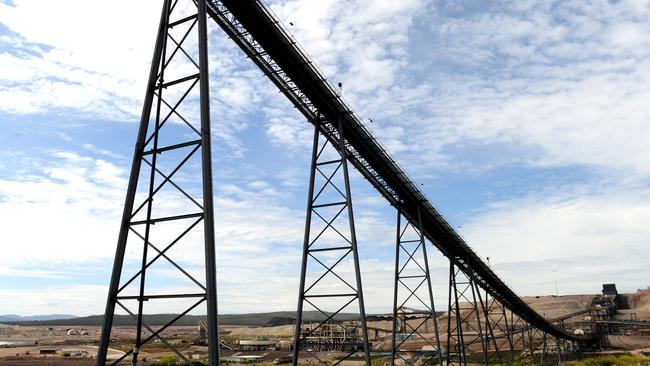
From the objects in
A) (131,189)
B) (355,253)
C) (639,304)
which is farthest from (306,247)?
(639,304)

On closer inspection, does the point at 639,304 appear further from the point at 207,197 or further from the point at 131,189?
the point at 131,189

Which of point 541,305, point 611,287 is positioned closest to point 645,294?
point 611,287

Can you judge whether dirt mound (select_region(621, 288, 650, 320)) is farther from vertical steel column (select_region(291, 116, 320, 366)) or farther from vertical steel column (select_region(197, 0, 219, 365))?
vertical steel column (select_region(197, 0, 219, 365))

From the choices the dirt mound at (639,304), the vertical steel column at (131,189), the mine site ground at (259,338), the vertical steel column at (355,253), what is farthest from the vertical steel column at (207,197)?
the dirt mound at (639,304)

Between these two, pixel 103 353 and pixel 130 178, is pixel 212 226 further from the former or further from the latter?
pixel 103 353

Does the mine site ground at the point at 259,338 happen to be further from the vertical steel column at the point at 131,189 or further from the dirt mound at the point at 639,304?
the vertical steel column at the point at 131,189
